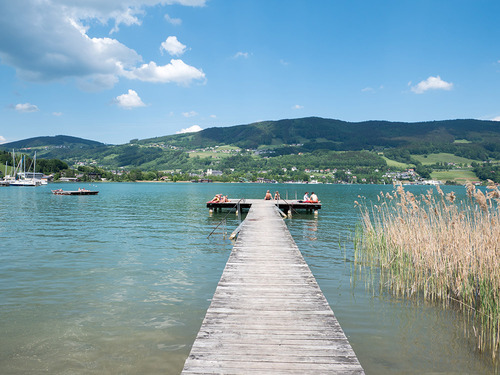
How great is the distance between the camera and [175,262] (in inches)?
551

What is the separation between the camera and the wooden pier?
4.64 meters

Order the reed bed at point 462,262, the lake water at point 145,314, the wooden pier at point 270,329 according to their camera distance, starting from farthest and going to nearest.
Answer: the reed bed at point 462,262 < the lake water at point 145,314 < the wooden pier at point 270,329

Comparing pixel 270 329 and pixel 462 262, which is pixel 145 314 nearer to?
pixel 270 329

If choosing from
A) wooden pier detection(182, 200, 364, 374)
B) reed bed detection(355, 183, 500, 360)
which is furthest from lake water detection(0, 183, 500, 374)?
wooden pier detection(182, 200, 364, 374)

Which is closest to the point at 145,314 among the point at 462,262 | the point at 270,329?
the point at 270,329

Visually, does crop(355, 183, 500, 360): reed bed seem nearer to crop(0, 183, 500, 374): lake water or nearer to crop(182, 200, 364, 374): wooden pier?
crop(0, 183, 500, 374): lake water

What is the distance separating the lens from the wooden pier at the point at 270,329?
183 inches

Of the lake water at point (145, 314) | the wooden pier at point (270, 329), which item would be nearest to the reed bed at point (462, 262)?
the lake water at point (145, 314)

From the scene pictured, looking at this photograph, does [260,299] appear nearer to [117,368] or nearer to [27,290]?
[117,368]

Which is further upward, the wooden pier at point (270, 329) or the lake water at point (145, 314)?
the wooden pier at point (270, 329)

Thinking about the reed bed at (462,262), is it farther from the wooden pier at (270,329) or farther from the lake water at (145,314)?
the wooden pier at (270,329)

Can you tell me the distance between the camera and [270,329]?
5.79 metres

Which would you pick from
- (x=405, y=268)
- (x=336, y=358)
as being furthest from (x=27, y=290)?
(x=405, y=268)

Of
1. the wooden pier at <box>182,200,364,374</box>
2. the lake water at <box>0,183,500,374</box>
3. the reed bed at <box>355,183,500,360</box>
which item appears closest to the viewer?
the wooden pier at <box>182,200,364,374</box>
